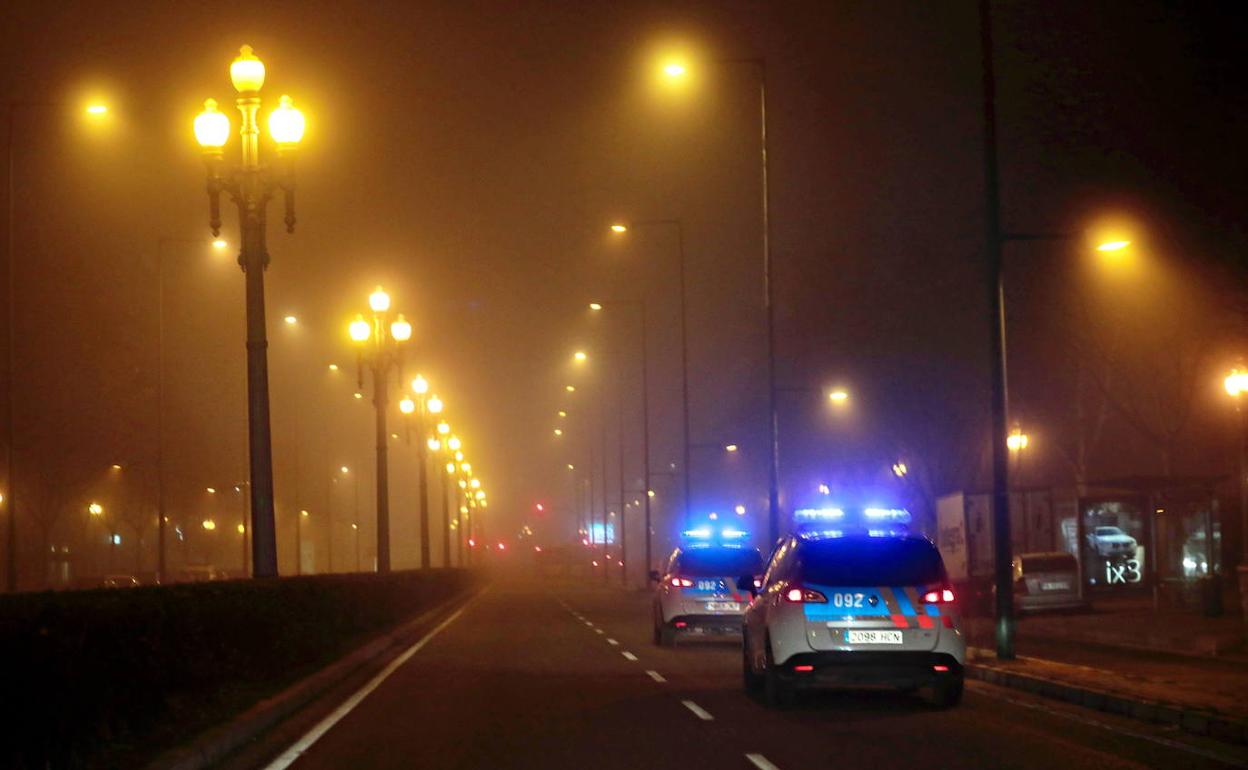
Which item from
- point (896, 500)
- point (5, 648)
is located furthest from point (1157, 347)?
point (5, 648)

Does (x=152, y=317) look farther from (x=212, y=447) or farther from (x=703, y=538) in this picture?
(x=703, y=538)

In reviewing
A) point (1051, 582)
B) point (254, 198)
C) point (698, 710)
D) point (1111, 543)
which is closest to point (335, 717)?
point (698, 710)

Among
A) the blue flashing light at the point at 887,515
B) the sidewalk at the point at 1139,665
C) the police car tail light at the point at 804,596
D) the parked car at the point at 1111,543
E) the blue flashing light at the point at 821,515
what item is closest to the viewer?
the sidewalk at the point at 1139,665

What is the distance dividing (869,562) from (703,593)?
39.9 ft

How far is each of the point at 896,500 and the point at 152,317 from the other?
32.8 meters

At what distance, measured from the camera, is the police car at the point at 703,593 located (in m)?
30.4

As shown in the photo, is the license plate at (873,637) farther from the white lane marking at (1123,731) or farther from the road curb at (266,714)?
the road curb at (266,714)

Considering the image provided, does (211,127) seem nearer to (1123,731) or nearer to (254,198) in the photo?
(254,198)

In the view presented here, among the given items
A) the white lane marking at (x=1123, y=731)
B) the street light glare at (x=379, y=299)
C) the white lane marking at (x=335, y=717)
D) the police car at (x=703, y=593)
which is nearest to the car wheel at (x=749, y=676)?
the white lane marking at (x=1123, y=731)

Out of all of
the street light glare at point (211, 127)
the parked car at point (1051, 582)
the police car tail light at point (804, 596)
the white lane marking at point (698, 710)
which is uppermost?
the street light glare at point (211, 127)

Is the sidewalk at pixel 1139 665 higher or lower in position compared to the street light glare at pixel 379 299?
lower

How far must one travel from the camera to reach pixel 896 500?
7656cm

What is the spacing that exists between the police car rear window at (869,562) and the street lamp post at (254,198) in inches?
340

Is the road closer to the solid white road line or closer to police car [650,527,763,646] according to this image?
the solid white road line
